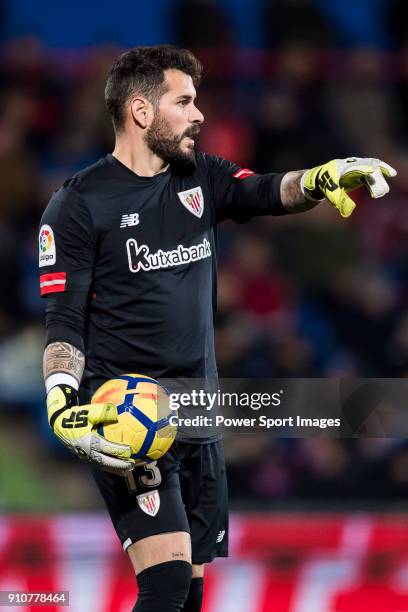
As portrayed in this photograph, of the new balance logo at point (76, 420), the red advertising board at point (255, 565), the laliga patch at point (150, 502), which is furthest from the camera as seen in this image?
the red advertising board at point (255, 565)

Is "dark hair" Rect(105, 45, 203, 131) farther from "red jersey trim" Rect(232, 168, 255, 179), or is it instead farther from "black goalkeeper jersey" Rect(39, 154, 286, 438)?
"red jersey trim" Rect(232, 168, 255, 179)

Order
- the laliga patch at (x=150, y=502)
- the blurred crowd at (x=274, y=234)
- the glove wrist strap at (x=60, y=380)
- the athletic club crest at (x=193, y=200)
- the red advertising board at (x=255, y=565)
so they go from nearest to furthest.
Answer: the glove wrist strap at (x=60, y=380) → the laliga patch at (x=150, y=502) → the athletic club crest at (x=193, y=200) → the red advertising board at (x=255, y=565) → the blurred crowd at (x=274, y=234)

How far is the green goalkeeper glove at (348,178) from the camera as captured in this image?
3125mm

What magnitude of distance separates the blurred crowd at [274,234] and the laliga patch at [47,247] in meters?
2.41

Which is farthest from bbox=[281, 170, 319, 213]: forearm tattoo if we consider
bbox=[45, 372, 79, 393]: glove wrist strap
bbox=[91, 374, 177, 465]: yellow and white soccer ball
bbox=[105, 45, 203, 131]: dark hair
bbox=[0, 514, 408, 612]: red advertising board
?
bbox=[0, 514, 408, 612]: red advertising board

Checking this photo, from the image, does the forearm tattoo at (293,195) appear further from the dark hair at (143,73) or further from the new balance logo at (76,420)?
the new balance logo at (76,420)

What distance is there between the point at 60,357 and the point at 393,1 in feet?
17.4

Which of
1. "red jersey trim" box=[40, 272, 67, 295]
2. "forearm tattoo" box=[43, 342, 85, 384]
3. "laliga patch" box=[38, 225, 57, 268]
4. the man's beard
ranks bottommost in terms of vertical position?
"forearm tattoo" box=[43, 342, 85, 384]

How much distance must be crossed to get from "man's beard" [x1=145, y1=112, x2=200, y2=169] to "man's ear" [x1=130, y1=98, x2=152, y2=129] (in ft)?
0.07

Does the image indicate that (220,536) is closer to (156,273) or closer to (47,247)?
(156,273)

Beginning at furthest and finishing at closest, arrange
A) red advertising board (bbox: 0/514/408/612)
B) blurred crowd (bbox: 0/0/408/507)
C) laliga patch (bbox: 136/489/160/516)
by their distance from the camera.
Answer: blurred crowd (bbox: 0/0/408/507) → red advertising board (bbox: 0/514/408/612) → laliga patch (bbox: 136/489/160/516)

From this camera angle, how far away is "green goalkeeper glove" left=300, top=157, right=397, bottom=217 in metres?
3.12

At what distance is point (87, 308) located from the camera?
11.1ft

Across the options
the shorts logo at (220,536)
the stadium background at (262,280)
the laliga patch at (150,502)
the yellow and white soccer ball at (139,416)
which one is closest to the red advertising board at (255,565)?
the stadium background at (262,280)
